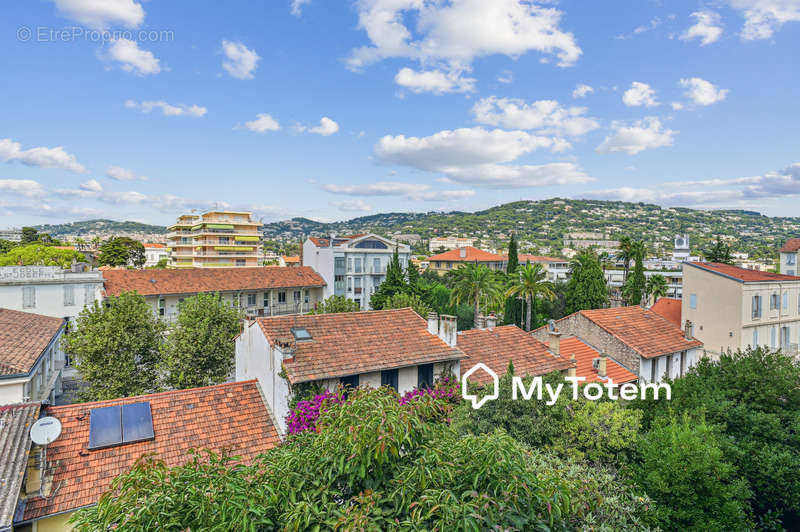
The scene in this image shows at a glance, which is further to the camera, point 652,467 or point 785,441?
point 785,441

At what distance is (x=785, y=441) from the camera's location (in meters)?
13.9

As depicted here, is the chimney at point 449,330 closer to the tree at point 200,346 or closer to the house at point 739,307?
the tree at point 200,346

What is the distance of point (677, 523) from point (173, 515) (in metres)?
11.9

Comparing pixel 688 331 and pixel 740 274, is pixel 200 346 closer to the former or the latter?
pixel 688 331

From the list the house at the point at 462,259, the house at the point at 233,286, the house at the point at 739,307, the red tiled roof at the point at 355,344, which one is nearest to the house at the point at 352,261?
the house at the point at 233,286

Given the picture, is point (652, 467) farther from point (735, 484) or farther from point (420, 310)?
point (420, 310)

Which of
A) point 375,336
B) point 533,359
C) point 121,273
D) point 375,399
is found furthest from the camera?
point 121,273

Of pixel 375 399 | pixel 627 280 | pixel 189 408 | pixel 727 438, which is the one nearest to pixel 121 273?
pixel 189 408

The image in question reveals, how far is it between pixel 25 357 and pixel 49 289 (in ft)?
77.0

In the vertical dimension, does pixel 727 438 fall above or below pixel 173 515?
below

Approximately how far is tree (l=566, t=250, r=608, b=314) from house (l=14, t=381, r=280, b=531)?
38274 millimetres

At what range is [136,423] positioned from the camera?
13336 mm

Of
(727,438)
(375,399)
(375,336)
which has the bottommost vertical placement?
(727,438)

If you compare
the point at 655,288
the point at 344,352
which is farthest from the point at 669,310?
the point at 344,352
